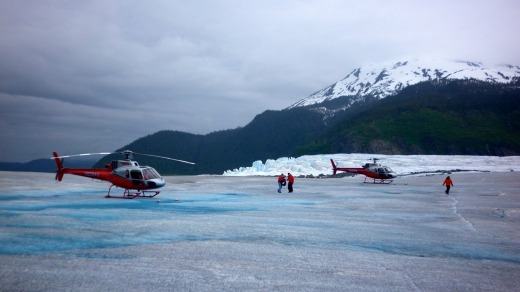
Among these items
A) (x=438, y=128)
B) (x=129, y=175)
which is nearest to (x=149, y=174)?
(x=129, y=175)

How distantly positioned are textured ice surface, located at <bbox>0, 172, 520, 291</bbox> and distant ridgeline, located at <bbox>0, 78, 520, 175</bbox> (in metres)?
99.9

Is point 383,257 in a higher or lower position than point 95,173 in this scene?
lower

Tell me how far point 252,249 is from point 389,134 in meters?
115

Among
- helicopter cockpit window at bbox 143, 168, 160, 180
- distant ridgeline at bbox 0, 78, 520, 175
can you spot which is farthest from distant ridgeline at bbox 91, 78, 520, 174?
helicopter cockpit window at bbox 143, 168, 160, 180

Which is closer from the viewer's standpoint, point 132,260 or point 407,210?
point 132,260

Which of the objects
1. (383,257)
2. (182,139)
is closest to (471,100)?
(182,139)

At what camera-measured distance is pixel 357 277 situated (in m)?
7.08

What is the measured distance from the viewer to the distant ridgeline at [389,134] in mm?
111938

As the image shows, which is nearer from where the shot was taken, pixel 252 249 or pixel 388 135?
pixel 252 249

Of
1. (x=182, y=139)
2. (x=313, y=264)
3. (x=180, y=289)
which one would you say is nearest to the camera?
(x=180, y=289)

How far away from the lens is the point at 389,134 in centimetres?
11731

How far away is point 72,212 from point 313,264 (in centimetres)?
1070

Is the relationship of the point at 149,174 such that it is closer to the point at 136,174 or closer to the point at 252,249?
the point at 136,174

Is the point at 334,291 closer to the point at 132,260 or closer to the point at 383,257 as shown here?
the point at 383,257
